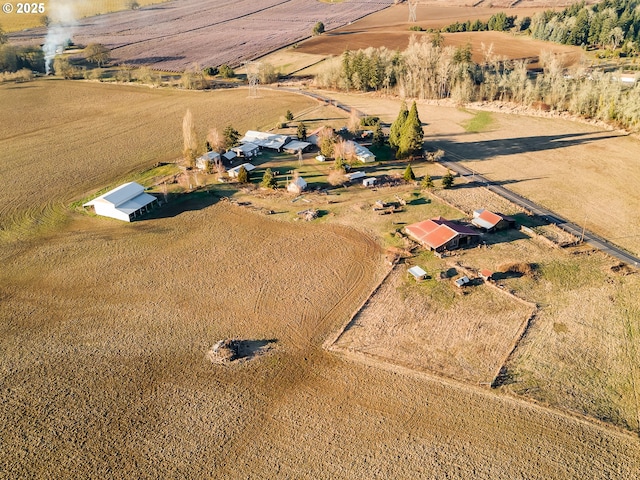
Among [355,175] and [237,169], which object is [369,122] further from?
[237,169]

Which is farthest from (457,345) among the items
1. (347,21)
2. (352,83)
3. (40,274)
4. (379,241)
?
(347,21)

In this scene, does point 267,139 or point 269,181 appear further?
point 267,139

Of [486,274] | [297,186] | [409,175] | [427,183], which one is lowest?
[486,274]

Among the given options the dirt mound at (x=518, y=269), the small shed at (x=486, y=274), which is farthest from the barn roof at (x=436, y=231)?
the dirt mound at (x=518, y=269)

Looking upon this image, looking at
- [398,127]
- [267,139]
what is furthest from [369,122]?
[267,139]

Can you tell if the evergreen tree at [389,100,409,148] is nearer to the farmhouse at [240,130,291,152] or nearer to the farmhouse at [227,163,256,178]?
the farmhouse at [240,130,291,152]

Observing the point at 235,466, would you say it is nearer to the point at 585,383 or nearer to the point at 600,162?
the point at 585,383
